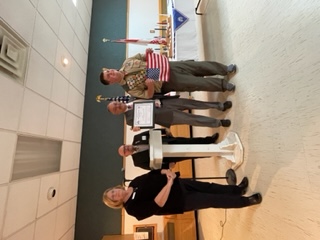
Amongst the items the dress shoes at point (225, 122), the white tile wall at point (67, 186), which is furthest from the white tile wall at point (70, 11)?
the dress shoes at point (225, 122)

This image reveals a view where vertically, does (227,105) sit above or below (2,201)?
above

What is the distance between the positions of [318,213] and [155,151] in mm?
1122

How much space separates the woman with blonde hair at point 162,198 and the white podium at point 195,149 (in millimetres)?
185

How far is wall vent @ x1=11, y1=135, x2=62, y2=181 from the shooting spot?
191cm

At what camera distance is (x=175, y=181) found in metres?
1.68

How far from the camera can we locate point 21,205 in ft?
6.26

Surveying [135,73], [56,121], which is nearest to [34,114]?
[56,121]

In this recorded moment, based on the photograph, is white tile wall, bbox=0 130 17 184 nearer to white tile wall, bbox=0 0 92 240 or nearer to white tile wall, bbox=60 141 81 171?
white tile wall, bbox=0 0 92 240

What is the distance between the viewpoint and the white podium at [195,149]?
6.04 feet

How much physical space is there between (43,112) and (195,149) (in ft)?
5.34

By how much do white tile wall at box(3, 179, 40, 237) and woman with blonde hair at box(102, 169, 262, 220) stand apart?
77cm

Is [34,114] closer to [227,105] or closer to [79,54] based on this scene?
[79,54]

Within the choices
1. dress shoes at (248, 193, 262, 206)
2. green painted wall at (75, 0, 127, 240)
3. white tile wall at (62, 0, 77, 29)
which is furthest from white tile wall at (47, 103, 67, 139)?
dress shoes at (248, 193, 262, 206)

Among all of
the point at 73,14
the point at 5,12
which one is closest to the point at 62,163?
the point at 5,12
